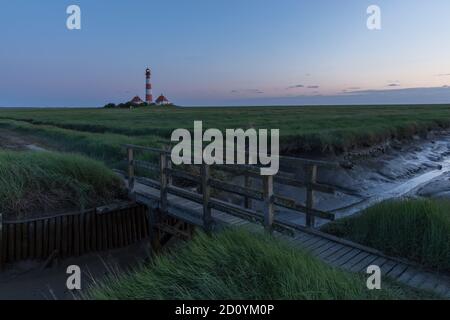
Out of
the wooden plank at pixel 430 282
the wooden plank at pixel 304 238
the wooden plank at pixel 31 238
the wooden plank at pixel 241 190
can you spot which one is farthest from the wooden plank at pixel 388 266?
the wooden plank at pixel 31 238

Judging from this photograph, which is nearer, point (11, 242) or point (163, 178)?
point (11, 242)

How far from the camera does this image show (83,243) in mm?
8664

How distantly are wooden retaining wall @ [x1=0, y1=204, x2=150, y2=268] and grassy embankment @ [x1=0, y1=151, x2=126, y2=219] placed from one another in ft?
1.31

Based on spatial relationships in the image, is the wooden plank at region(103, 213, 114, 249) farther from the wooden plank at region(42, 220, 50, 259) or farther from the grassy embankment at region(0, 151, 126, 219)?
the wooden plank at region(42, 220, 50, 259)

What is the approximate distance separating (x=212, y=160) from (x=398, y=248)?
3.77 metres

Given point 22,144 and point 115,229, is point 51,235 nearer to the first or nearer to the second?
point 115,229

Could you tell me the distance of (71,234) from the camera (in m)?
8.46

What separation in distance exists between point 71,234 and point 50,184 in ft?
4.87

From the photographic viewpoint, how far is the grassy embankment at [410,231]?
5.60 metres

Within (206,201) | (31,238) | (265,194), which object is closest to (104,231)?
(31,238)

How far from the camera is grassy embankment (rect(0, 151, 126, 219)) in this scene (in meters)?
8.37

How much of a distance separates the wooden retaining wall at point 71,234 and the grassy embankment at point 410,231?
5.57 metres
